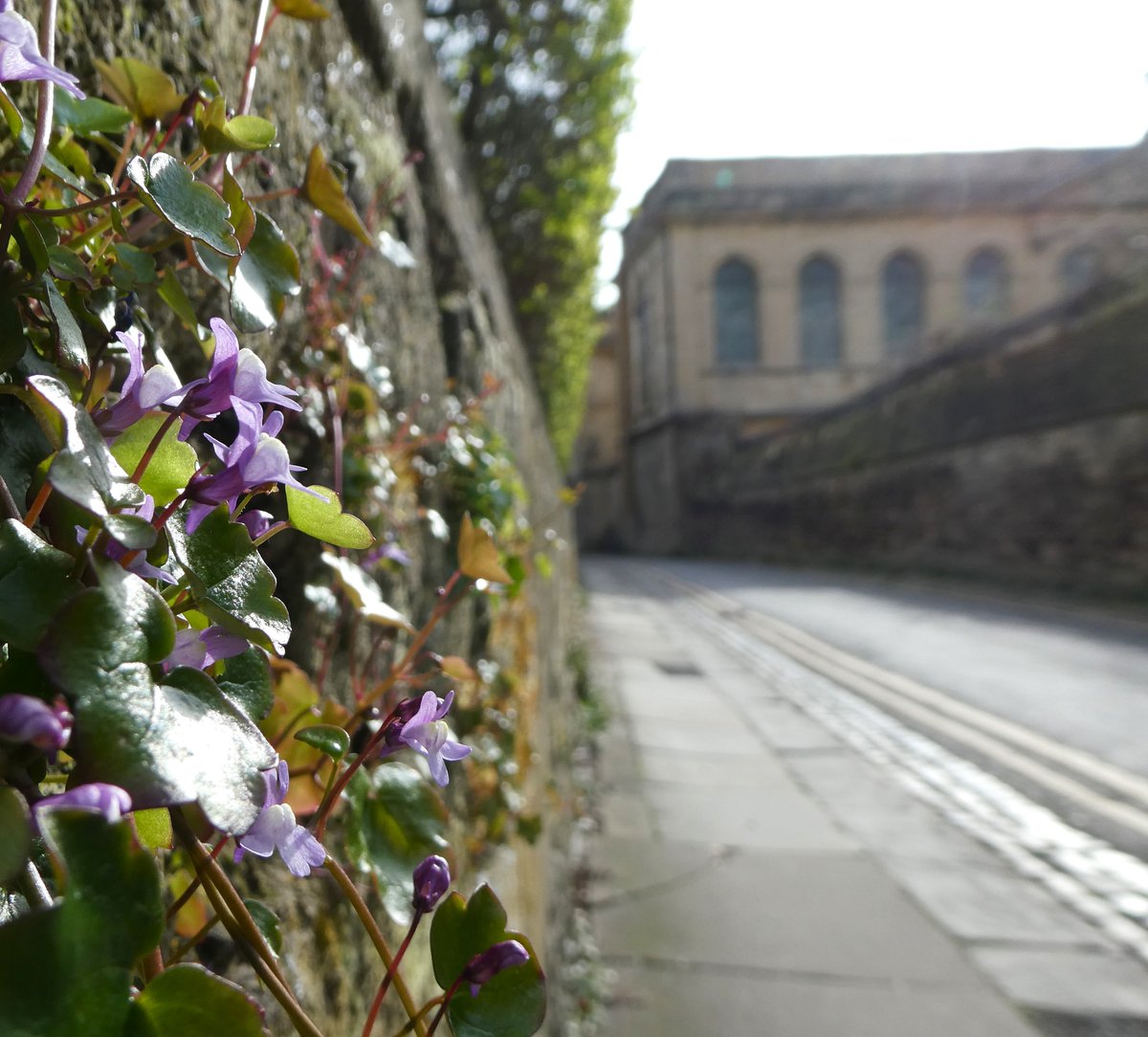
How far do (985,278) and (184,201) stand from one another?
3053cm

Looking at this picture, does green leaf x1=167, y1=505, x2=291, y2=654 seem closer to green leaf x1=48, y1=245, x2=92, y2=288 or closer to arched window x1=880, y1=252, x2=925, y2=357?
green leaf x1=48, y1=245, x2=92, y2=288

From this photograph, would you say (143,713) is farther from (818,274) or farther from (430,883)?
(818,274)

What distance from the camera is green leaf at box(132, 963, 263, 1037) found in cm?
28

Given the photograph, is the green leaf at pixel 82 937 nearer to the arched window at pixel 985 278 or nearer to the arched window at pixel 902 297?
the arched window at pixel 902 297

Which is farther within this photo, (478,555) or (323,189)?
(478,555)

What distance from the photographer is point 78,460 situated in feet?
0.93

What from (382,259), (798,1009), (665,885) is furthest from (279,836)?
(665,885)

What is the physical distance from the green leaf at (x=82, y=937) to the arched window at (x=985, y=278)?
2977cm

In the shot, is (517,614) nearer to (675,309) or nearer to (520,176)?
(520,176)

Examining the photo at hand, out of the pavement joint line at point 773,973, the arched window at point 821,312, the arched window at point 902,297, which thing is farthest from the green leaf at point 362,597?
the arched window at point 902,297

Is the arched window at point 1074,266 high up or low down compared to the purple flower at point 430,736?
up

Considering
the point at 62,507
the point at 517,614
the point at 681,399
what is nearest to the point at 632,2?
the point at 517,614

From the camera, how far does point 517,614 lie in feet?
8.21

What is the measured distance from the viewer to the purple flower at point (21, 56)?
29 cm
